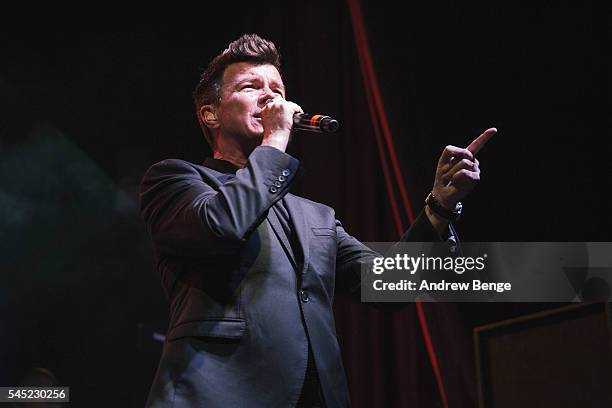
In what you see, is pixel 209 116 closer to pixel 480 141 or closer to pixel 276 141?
pixel 276 141

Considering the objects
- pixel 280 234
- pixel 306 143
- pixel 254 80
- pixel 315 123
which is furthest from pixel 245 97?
pixel 306 143

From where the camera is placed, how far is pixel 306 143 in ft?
8.16

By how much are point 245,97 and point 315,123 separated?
0.74ft

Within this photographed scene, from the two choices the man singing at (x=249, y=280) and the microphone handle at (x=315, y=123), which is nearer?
the man singing at (x=249, y=280)

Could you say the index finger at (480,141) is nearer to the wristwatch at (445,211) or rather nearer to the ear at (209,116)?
the wristwatch at (445,211)

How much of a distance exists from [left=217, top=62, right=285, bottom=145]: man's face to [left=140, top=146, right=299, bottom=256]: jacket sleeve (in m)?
0.21

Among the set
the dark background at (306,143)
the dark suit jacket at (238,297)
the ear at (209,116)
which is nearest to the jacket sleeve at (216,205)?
the dark suit jacket at (238,297)

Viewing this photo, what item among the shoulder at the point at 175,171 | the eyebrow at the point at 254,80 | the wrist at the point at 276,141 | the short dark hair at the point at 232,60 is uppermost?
the short dark hair at the point at 232,60

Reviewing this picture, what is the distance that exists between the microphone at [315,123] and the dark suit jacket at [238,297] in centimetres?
12

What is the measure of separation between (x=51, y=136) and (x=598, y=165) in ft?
6.52

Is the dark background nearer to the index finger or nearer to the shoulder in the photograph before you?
the index finger

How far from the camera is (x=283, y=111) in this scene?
A: 4.00 ft

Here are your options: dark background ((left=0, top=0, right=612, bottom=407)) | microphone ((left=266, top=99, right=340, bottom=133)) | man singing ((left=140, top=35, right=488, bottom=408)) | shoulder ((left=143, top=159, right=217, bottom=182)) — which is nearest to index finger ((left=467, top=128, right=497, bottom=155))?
man singing ((left=140, top=35, right=488, bottom=408))

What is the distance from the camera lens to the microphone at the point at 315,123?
1248 millimetres
